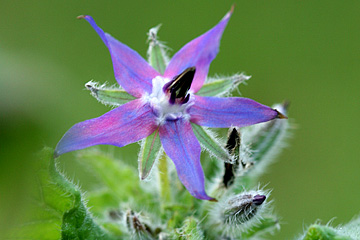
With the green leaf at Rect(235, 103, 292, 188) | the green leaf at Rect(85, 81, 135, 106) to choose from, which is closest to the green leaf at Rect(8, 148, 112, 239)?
the green leaf at Rect(85, 81, 135, 106)

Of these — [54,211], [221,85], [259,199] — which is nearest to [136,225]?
[54,211]

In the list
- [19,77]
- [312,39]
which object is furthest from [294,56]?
[19,77]

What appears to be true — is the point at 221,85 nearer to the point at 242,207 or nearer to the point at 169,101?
the point at 169,101

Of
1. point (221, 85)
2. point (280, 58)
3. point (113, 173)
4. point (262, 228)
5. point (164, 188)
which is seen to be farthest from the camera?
Result: point (280, 58)

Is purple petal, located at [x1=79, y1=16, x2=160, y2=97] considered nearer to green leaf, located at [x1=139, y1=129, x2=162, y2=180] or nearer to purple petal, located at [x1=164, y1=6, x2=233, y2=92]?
purple petal, located at [x1=164, y1=6, x2=233, y2=92]

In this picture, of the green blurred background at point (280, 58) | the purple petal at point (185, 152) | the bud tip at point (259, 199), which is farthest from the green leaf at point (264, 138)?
the green blurred background at point (280, 58)

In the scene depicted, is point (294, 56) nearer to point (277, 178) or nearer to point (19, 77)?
point (277, 178)
